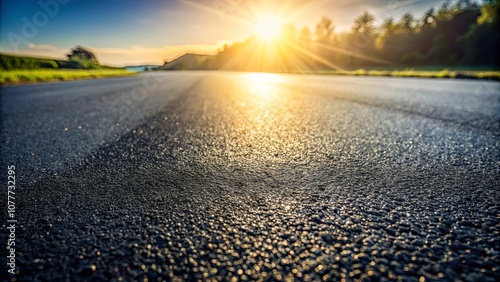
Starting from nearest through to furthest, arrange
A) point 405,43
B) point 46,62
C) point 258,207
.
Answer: point 258,207 < point 46,62 < point 405,43

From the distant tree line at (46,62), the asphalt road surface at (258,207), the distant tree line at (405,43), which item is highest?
the distant tree line at (405,43)

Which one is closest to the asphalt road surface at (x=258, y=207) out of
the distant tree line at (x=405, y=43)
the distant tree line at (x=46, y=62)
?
the distant tree line at (x=46, y=62)

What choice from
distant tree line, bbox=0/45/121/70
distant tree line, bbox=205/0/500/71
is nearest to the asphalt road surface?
distant tree line, bbox=0/45/121/70

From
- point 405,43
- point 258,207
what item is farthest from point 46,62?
point 405,43

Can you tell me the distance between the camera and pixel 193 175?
1923 millimetres

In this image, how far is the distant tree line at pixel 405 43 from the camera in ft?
149

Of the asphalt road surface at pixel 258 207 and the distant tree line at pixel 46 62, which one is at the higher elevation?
the distant tree line at pixel 46 62

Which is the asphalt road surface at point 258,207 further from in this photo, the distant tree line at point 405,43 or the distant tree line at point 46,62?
the distant tree line at point 405,43

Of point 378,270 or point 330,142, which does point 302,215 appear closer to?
point 378,270

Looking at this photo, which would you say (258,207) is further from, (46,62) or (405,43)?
(405,43)

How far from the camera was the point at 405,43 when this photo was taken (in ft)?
193

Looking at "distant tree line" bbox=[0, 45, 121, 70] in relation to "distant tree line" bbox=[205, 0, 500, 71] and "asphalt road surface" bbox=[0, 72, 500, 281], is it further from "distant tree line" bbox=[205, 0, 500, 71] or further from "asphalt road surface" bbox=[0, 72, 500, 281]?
"distant tree line" bbox=[205, 0, 500, 71]

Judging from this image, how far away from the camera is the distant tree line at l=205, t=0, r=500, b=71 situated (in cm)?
4550

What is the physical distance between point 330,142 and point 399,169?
0.90 meters
